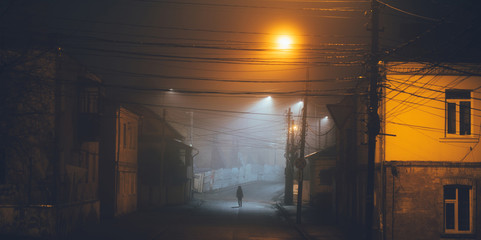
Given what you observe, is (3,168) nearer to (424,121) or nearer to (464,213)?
(424,121)

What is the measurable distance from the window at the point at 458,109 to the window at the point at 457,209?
2.31 metres

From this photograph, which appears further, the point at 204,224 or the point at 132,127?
the point at 132,127

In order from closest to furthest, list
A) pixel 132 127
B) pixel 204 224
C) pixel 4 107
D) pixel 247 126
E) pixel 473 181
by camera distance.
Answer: pixel 4 107 → pixel 473 181 → pixel 204 224 → pixel 132 127 → pixel 247 126

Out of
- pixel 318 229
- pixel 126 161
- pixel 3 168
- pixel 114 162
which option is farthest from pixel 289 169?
pixel 3 168

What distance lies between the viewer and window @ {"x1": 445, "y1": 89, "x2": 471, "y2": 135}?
2014 cm

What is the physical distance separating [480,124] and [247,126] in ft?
294

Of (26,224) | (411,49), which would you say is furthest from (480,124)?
(26,224)

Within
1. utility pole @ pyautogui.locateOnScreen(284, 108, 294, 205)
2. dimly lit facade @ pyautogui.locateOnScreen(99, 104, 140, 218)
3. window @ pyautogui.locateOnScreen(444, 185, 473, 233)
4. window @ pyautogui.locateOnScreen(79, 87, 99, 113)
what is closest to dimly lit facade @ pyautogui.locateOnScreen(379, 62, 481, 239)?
window @ pyautogui.locateOnScreen(444, 185, 473, 233)

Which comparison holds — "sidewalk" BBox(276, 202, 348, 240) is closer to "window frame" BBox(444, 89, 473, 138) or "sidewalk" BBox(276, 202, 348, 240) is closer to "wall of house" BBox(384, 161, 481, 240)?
"wall of house" BBox(384, 161, 481, 240)

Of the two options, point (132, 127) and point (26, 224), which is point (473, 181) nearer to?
point (26, 224)

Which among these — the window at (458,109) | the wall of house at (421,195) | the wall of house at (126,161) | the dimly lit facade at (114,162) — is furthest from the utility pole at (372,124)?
the wall of house at (126,161)

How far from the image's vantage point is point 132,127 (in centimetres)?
3719

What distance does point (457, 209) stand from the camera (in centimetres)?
1995

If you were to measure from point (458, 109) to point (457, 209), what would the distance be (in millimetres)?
3997
